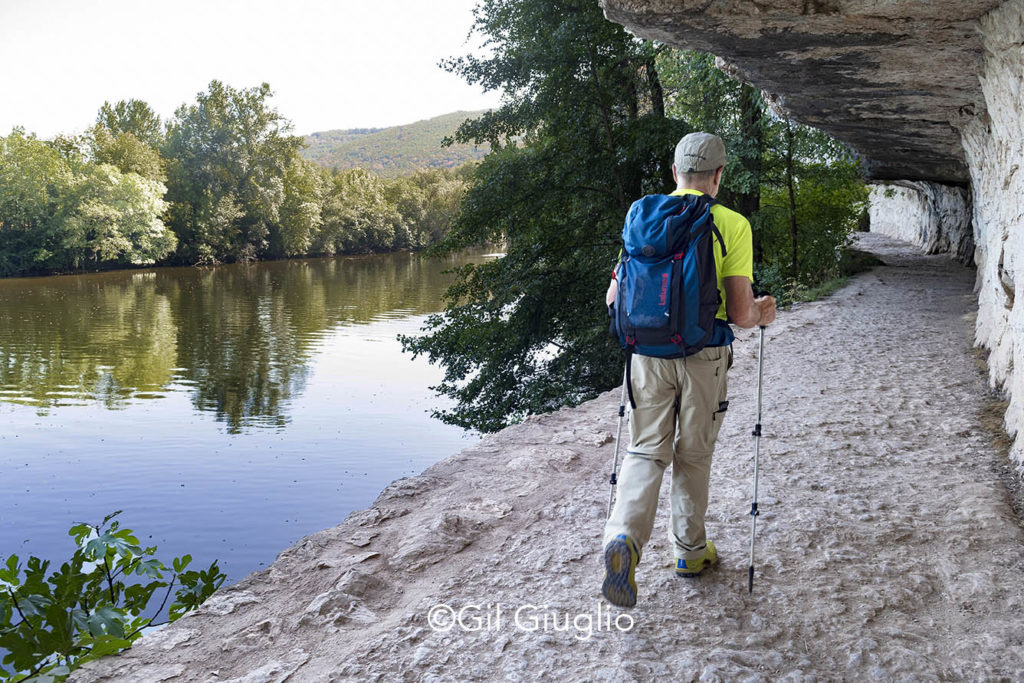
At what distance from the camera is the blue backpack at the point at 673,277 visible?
3.05 m

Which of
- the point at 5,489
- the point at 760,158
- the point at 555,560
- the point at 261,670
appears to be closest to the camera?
the point at 261,670

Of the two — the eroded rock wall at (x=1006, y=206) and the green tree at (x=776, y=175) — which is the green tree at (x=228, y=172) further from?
the eroded rock wall at (x=1006, y=206)

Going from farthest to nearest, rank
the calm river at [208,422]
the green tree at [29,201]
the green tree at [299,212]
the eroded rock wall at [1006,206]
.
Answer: the green tree at [299,212], the green tree at [29,201], the calm river at [208,422], the eroded rock wall at [1006,206]

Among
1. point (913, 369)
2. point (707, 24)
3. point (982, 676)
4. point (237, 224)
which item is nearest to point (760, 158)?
point (913, 369)

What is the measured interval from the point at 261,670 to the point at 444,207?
297 feet

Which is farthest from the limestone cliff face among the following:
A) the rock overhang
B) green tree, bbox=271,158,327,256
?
green tree, bbox=271,158,327,256

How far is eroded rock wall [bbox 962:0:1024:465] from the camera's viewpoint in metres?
5.14

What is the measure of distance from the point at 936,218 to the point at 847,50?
16.7 meters

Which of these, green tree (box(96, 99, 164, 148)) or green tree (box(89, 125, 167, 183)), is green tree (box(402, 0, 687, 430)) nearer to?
green tree (box(89, 125, 167, 183))

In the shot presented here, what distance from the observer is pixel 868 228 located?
126 feet

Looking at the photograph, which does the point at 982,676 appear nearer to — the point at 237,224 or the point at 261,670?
the point at 261,670

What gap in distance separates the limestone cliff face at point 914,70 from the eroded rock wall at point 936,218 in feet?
27.9

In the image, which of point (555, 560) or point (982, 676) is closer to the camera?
point (982, 676)

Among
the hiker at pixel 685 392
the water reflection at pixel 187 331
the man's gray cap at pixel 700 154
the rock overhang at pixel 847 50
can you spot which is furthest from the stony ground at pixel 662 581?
the water reflection at pixel 187 331
